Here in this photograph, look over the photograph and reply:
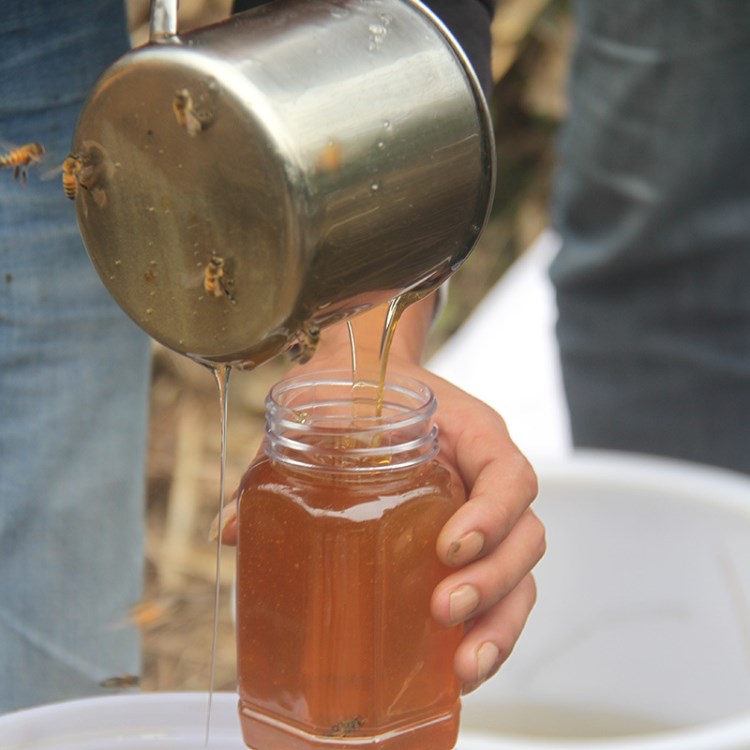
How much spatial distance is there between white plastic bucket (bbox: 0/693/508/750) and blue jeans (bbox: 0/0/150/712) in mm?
328

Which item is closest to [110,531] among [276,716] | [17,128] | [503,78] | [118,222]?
[17,128]

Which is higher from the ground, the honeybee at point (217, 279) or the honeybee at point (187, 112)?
the honeybee at point (187, 112)

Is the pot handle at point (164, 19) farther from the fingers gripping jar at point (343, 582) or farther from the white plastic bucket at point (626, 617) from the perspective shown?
the white plastic bucket at point (626, 617)

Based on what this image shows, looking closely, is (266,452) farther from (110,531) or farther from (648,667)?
(648,667)

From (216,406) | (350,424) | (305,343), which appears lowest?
(216,406)

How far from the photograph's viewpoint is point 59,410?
1145mm

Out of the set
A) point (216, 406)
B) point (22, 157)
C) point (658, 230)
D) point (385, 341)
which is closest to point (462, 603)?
point (385, 341)

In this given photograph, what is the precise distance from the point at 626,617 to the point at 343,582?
76 centimetres

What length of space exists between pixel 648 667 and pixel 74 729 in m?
0.74

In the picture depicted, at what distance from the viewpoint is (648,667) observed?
1415mm

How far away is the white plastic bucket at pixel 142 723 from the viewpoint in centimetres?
84

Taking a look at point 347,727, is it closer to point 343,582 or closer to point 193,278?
point 343,582

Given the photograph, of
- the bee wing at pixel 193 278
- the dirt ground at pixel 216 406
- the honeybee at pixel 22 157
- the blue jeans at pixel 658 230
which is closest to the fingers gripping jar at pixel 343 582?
the bee wing at pixel 193 278

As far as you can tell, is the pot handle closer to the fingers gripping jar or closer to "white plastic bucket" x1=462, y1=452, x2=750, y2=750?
the fingers gripping jar
